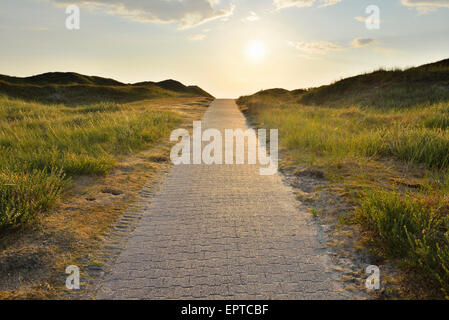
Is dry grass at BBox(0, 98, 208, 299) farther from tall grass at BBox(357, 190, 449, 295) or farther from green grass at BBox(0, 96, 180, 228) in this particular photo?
tall grass at BBox(357, 190, 449, 295)

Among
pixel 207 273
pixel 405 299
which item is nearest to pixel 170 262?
pixel 207 273

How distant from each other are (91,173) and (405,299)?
216 inches

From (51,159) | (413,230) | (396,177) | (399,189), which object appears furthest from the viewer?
(51,159)

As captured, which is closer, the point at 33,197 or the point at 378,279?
the point at 378,279

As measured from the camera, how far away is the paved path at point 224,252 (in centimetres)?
263

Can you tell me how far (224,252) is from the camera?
3.23 meters

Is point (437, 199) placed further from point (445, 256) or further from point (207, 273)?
point (207, 273)

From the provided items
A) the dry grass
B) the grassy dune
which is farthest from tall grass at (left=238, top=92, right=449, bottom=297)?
the dry grass

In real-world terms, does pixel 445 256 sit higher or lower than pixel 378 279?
higher

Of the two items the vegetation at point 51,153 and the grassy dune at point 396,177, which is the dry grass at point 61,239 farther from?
the grassy dune at point 396,177

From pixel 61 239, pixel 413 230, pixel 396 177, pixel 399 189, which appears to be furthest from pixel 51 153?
pixel 396 177

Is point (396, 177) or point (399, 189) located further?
point (396, 177)

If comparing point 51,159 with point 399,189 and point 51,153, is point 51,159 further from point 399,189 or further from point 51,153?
point 399,189
